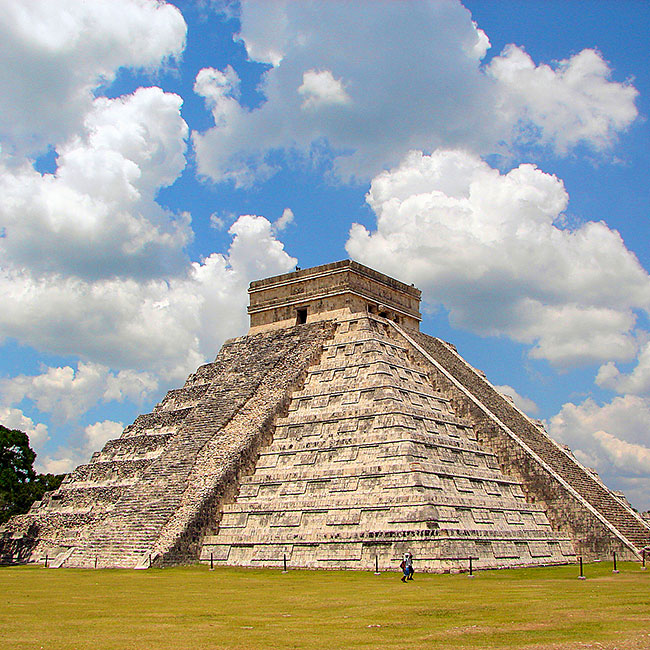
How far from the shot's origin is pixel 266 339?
34.2 m

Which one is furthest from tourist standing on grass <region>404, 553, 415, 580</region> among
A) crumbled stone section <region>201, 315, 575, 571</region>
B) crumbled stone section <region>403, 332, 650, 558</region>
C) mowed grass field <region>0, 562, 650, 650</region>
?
crumbled stone section <region>403, 332, 650, 558</region>

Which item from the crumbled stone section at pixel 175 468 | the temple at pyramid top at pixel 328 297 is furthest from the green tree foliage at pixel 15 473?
the temple at pyramid top at pixel 328 297

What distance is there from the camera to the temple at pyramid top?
33.4 meters

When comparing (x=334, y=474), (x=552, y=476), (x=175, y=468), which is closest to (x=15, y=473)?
(x=175, y=468)

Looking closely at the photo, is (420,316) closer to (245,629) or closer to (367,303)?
(367,303)

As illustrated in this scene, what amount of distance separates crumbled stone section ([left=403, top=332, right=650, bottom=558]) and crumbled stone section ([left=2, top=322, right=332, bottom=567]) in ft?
22.3

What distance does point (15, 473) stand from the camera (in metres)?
38.1

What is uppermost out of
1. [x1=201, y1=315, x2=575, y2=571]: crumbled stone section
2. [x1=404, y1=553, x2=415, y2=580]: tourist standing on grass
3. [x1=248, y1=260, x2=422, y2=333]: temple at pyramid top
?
[x1=248, y1=260, x2=422, y2=333]: temple at pyramid top

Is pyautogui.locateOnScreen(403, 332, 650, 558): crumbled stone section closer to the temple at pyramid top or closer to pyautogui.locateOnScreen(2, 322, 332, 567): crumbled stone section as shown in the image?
the temple at pyramid top

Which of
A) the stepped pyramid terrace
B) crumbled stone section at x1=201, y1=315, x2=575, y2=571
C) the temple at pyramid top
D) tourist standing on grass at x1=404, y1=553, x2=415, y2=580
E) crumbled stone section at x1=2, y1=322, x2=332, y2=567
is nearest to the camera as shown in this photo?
tourist standing on grass at x1=404, y1=553, x2=415, y2=580

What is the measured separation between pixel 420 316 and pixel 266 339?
318 inches

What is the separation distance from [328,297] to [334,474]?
11046mm

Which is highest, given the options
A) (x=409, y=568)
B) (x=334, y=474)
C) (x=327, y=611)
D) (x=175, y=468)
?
(x=175, y=468)

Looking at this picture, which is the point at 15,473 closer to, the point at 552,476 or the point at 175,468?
the point at 175,468
